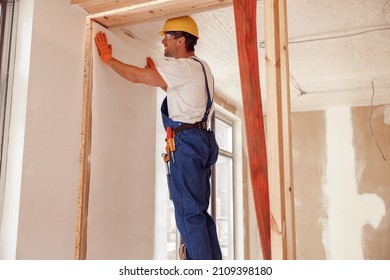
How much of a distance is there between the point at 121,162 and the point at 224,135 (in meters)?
2.96

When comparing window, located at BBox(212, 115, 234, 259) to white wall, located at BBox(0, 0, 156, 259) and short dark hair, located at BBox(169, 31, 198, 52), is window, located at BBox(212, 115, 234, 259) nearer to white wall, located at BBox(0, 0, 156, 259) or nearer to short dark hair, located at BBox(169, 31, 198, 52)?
white wall, located at BBox(0, 0, 156, 259)

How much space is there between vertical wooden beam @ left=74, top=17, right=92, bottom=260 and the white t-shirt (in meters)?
0.46

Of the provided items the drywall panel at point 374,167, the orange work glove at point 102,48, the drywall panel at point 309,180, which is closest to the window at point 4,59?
the orange work glove at point 102,48

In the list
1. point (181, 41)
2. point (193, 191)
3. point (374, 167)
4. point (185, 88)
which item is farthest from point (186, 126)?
point (374, 167)

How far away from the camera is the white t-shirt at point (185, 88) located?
227 cm

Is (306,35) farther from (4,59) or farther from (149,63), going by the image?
(4,59)

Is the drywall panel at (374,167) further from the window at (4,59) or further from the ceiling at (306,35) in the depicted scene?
the window at (4,59)

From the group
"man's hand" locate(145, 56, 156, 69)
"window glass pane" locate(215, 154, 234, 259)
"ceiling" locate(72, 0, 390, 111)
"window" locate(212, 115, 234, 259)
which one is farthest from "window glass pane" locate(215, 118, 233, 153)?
"man's hand" locate(145, 56, 156, 69)

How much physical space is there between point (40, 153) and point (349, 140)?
4624 mm

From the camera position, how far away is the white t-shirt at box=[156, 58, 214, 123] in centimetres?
227

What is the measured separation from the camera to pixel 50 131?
2088mm

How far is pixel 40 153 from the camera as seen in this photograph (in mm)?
Answer: 2010

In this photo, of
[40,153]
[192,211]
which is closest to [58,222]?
[40,153]
